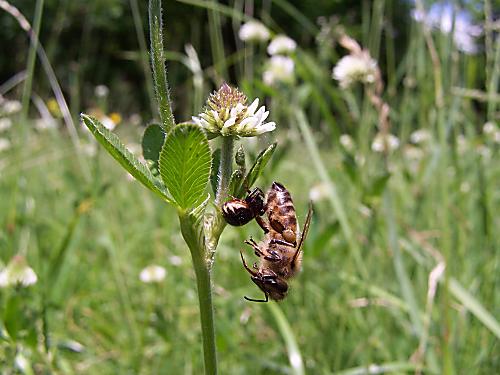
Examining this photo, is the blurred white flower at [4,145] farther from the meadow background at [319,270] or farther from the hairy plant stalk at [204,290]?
the hairy plant stalk at [204,290]

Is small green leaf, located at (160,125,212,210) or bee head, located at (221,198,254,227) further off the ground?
small green leaf, located at (160,125,212,210)

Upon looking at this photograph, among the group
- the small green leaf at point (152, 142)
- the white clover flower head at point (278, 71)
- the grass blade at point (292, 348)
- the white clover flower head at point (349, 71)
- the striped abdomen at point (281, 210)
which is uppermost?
the white clover flower head at point (278, 71)

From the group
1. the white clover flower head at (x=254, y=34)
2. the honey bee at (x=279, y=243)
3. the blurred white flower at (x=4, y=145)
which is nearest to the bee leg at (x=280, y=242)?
the honey bee at (x=279, y=243)

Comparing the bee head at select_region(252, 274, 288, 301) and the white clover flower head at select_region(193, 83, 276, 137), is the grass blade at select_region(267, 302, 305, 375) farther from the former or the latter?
the white clover flower head at select_region(193, 83, 276, 137)

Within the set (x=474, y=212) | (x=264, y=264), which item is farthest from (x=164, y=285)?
(x=264, y=264)

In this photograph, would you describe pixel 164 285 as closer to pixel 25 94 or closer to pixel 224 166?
pixel 25 94

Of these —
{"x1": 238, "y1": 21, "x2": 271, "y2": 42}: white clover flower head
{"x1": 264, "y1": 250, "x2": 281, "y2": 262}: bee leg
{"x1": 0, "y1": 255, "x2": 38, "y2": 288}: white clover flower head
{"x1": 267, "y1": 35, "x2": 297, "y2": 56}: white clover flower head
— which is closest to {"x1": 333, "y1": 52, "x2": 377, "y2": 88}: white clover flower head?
{"x1": 267, "y1": 35, "x2": 297, "y2": 56}: white clover flower head

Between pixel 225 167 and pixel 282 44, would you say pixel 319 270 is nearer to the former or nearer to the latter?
pixel 282 44
